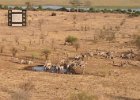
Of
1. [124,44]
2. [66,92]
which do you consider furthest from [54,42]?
[66,92]

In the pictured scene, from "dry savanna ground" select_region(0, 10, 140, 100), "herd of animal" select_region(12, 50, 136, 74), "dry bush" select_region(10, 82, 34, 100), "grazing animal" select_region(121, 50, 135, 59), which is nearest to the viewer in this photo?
"dry bush" select_region(10, 82, 34, 100)

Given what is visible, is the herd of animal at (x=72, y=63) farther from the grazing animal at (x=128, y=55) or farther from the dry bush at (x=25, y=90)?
the dry bush at (x=25, y=90)

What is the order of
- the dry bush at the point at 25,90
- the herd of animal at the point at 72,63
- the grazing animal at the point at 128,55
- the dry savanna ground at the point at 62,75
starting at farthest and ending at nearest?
the grazing animal at the point at 128,55
the herd of animal at the point at 72,63
the dry savanna ground at the point at 62,75
the dry bush at the point at 25,90

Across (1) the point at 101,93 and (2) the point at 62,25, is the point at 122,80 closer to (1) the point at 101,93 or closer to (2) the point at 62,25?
(1) the point at 101,93

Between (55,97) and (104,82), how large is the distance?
3775 millimetres

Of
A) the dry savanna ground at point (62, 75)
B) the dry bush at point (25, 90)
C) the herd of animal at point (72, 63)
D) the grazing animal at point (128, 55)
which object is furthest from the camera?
the grazing animal at point (128, 55)

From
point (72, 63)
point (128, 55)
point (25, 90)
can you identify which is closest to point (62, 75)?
point (72, 63)

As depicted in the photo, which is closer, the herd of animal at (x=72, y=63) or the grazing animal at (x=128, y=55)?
the herd of animal at (x=72, y=63)

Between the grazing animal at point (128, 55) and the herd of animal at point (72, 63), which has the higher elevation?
the grazing animal at point (128, 55)

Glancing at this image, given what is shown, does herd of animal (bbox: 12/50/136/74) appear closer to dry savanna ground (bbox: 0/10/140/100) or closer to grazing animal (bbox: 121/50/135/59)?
grazing animal (bbox: 121/50/135/59)

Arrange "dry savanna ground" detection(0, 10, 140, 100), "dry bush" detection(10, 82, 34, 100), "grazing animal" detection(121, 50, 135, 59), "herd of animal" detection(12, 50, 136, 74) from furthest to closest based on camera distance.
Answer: "grazing animal" detection(121, 50, 135, 59), "herd of animal" detection(12, 50, 136, 74), "dry savanna ground" detection(0, 10, 140, 100), "dry bush" detection(10, 82, 34, 100)

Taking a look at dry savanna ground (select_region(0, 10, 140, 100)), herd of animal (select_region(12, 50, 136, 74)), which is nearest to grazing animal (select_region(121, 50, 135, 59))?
herd of animal (select_region(12, 50, 136, 74))

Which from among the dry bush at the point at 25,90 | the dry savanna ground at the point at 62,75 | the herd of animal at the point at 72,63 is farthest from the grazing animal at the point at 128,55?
the dry bush at the point at 25,90

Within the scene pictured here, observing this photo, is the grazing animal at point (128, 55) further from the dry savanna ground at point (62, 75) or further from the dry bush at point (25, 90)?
the dry bush at point (25, 90)
